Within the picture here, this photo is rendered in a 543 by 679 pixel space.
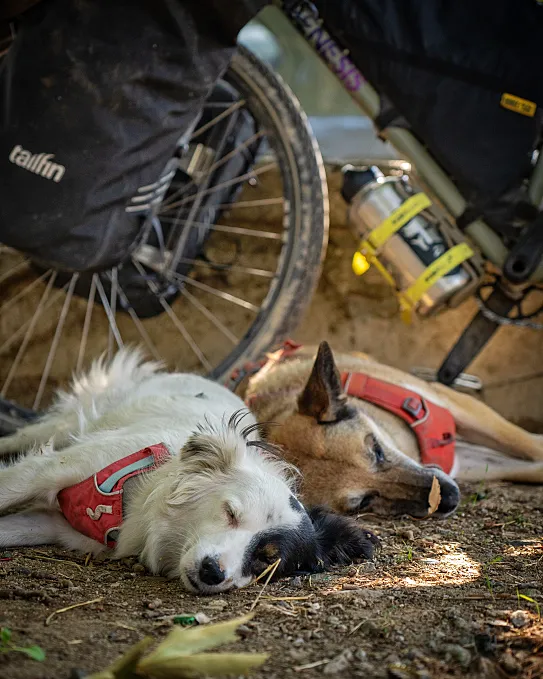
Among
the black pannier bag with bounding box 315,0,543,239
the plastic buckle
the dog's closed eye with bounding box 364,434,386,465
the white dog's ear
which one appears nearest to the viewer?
the white dog's ear

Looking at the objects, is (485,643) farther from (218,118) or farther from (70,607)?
(218,118)

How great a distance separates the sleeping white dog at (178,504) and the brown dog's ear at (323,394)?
0.42 meters

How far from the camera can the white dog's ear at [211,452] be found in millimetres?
2229

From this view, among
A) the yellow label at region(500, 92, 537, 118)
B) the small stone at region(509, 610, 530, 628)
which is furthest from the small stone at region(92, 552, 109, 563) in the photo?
the yellow label at region(500, 92, 537, 118)

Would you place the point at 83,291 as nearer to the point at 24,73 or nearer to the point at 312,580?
the point at 24,73

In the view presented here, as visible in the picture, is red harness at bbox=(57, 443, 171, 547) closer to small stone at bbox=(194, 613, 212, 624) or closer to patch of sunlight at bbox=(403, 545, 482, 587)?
small stone at bbox=(194, 613, 212, 624)

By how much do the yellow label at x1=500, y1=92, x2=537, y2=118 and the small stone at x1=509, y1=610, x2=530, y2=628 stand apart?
2.44m

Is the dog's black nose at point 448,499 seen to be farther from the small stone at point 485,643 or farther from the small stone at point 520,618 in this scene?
the small stone at point 485,643

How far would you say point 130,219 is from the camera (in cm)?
319

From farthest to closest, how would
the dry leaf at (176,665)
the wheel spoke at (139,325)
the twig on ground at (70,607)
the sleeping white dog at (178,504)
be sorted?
1. the wheel spoke at (139,325)
2. the sleeping white dog at (178,504)
3. the twig on ground at (70,607)
4. the dry leaf at (176,665)

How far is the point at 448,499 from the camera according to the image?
9.46 ft

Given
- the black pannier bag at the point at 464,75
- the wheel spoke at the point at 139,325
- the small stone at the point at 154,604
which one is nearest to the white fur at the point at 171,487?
the small stone at the point at 154,604

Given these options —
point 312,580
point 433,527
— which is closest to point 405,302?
point 433,527

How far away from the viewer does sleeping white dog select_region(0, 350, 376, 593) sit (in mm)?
2006
